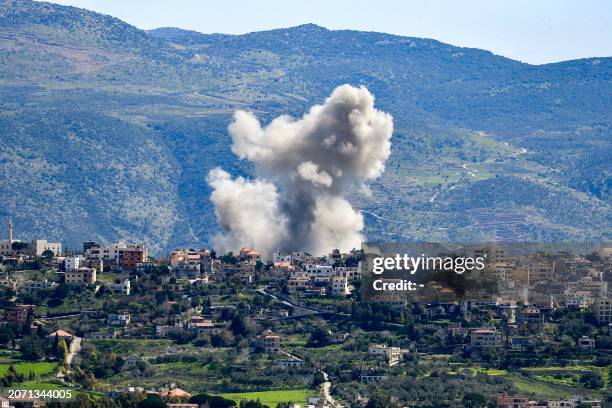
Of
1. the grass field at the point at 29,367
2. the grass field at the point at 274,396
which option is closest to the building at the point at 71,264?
the grass field at the point at 29,367

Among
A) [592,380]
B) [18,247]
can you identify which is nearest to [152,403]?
[592,380]

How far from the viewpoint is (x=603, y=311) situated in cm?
10300

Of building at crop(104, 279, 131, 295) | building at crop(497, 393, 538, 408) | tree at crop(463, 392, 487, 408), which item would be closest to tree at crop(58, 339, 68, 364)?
building at crop(104, 279, 131, 295)

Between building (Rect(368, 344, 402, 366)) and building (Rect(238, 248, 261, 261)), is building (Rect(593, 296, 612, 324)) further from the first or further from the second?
building (Rect(238, 248, 261, 261))

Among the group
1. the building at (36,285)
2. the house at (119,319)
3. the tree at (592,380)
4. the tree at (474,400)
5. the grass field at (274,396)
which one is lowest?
the grass field at (274,396)

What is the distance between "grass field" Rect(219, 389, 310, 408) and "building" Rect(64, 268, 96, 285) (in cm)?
2326

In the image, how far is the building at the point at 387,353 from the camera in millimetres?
94812

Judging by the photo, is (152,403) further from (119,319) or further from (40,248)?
(40,248)

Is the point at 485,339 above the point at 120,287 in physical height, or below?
below

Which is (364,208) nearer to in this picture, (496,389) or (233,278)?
(233,278)

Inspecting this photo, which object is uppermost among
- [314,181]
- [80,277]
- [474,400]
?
[314,181]

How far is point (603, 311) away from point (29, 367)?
26745mm

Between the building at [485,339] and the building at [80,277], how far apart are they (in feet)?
70.3

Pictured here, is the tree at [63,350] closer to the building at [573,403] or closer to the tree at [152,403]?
the tree at [152,403]
